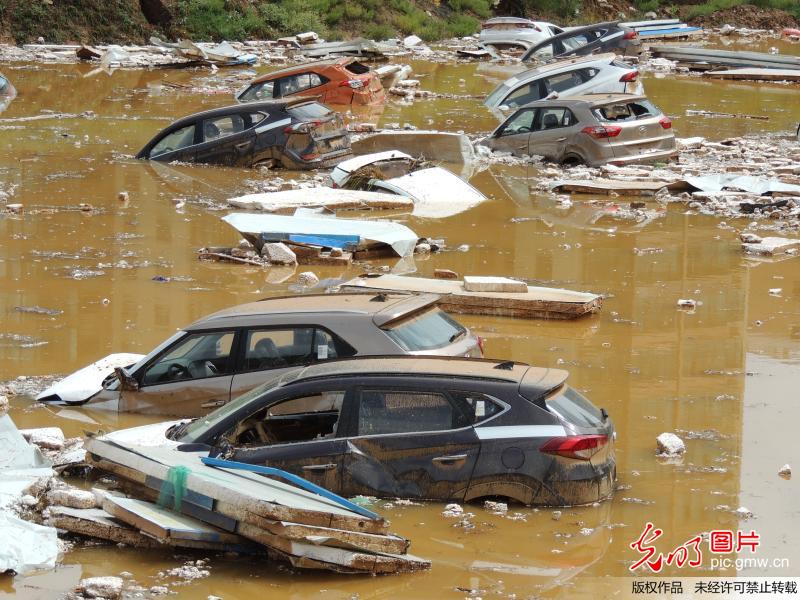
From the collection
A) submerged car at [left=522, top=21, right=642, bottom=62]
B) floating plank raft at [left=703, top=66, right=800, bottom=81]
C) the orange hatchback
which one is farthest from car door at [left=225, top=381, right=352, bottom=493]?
floating plank raft at [left=703, top=66, right=800, bottom=81]

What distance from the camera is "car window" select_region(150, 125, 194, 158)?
75.2 ft

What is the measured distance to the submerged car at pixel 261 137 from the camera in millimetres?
21812

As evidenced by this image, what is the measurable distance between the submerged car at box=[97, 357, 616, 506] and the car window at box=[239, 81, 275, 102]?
1931 cm

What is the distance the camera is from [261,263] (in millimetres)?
16266

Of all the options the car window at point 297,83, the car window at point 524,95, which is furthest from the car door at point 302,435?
the car window at point 297,83

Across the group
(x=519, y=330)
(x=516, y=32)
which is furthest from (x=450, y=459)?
(x=516, y=32)

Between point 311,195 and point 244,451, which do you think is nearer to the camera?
point 244,451

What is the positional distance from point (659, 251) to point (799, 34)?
39.8m

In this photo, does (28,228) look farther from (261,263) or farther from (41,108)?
(41,108)

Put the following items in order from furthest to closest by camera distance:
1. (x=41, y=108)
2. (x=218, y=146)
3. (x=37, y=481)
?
(x=41, y=108)
(x=218, y=146)
(x=37, y=481)

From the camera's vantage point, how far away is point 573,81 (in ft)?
87.7

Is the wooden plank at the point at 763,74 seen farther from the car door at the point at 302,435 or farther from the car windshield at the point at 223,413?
the car door at the point at 302,435

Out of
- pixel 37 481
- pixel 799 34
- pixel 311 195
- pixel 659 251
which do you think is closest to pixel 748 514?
pixel 37 481

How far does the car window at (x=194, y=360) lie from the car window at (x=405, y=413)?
203 centimetres
